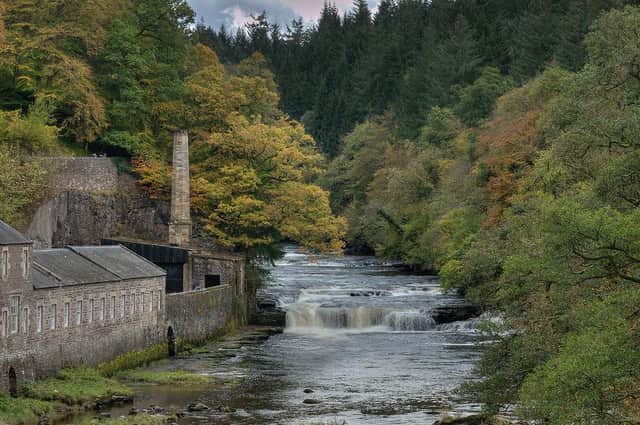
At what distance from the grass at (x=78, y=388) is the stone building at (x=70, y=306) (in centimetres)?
53

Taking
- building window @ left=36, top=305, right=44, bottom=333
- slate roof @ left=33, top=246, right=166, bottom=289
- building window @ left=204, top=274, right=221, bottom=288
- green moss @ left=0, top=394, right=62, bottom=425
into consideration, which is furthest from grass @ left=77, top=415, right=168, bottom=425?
building window @ left=204, top=274, right=221, bottom=288

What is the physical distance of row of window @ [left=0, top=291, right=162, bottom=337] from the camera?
38938mm

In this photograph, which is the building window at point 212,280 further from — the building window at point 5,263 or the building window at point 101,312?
the building window at point 5,263

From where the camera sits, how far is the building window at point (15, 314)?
38.8 m

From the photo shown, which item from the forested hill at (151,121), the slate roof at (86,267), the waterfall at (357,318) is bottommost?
the waterfall at (357,318)

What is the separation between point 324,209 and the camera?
68.7 metres

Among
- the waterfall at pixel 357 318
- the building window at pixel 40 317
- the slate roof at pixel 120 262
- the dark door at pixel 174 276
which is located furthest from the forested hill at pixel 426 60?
the building window at pixel 40 317

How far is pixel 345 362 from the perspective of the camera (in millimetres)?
50375

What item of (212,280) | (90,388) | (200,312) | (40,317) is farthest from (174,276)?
(90,388)

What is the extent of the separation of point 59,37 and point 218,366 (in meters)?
31.9

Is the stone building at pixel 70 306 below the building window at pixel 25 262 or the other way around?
below

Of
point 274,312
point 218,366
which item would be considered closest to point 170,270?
point 274,312

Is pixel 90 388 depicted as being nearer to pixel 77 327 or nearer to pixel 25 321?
pixel 25 321

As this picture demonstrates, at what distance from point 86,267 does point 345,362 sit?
11616mm
